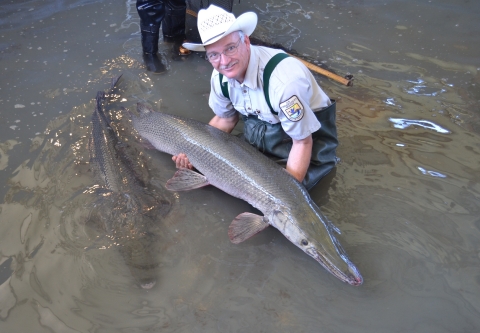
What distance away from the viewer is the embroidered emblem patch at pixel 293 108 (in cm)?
251

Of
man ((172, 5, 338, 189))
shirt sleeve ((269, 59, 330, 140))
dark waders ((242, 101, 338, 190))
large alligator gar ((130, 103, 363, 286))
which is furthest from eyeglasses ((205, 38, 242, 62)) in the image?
large alligator gar ((130, 103, 363, 286))

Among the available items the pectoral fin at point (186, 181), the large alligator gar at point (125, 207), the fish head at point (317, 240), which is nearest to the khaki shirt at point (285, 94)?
the fish head at point (317, 240)

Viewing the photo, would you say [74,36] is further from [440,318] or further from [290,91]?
[440,318]

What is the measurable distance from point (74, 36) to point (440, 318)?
16.5 feet

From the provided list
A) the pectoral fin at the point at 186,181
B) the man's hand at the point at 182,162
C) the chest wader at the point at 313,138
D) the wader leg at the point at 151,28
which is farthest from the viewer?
the wader leg at the point at 151,28

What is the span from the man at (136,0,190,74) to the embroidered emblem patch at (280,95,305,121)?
2498 mm

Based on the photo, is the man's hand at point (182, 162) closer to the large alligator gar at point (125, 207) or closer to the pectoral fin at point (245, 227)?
the large alligator gar at point (125, 207)

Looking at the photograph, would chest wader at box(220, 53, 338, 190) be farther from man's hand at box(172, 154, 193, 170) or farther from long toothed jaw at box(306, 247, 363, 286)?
long toothed jaw at box(306, 247, 363, 286)

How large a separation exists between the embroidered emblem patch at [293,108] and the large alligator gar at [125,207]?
1.21 meters

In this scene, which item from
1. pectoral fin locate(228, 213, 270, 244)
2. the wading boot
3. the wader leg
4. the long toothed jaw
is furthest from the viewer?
the wading boot

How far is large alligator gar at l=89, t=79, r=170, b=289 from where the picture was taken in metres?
2.69

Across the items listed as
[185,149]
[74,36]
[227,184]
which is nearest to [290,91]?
[227,184]

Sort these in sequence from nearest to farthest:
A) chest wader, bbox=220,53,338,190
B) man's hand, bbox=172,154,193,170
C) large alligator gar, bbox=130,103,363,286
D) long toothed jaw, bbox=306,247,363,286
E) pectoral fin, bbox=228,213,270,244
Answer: long toothed jaw, bbox=306,247,363,286, large alligator gar, bbox=130,103,363,286, pectoral fin, bbox=228,213,270,244, chest wader, bbox=220,53,338,190, man's hand, bbox=172,154,193,170

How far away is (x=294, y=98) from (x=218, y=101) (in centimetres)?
78
